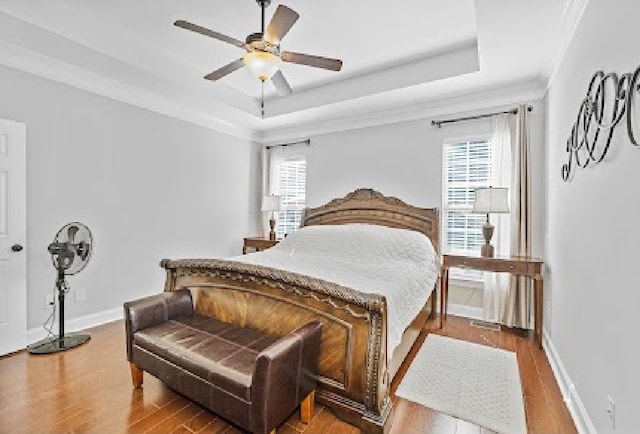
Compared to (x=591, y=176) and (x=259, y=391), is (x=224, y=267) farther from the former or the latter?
(x=591, y=176)

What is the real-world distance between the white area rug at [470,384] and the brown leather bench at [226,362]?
91 cm

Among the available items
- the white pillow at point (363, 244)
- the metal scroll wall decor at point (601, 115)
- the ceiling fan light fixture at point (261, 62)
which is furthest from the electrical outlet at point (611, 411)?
the ceiling fan light fixture at point (261, 62)

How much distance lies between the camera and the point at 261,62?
7.29ft

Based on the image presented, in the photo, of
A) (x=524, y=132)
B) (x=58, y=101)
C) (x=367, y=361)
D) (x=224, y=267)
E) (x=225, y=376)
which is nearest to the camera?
(x=225, y=376)

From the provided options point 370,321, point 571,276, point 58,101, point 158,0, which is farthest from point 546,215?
point 58,101

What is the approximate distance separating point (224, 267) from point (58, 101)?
2471mm

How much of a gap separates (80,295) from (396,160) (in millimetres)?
3988

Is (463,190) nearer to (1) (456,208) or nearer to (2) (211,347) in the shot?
(1) (456,208)

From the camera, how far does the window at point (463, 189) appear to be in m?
3.65

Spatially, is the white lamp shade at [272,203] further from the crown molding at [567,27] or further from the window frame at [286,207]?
the crown molding at [567,27]

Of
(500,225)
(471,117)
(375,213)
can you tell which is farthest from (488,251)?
(471,117)

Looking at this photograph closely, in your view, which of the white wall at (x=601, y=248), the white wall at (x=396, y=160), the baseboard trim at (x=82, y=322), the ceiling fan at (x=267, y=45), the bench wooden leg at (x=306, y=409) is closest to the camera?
the white wall at (x=601, y=248)

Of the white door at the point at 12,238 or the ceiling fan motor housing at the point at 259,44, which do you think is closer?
the ceiling fan motor housing at the point at 259,44

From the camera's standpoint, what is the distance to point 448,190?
385 centimetres
